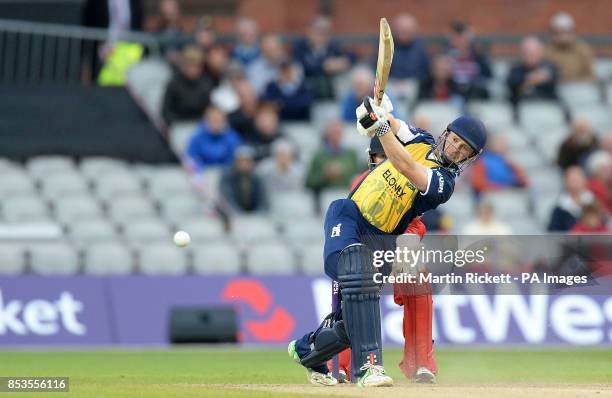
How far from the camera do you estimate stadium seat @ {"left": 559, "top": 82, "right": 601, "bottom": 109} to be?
2166 cm

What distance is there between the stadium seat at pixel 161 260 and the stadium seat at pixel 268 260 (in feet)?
2.82

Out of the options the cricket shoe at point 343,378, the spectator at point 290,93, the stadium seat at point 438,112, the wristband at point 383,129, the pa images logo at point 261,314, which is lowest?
the pa images logo at point 261,314

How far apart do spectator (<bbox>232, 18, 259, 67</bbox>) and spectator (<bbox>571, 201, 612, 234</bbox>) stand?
5719 millimetres

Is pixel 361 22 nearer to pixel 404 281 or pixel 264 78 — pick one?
pixel 264 78

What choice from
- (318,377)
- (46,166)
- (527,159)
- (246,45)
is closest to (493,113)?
(527,159)

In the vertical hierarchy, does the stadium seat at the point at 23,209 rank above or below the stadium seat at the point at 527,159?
below

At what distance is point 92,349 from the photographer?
16.7 meters

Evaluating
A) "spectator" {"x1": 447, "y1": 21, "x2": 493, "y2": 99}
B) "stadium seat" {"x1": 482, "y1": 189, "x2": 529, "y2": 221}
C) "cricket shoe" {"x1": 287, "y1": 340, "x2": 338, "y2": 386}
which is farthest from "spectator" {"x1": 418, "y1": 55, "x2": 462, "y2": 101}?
"cricket shoe" {"x1": 287, "y1": 340, "x2": 338, "y2": 386}

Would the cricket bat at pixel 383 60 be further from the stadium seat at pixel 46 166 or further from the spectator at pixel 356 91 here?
the stadium seat at pixel 46 166

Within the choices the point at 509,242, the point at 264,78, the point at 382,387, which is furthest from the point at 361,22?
the point at 382,387

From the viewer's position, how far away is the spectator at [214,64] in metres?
20.9

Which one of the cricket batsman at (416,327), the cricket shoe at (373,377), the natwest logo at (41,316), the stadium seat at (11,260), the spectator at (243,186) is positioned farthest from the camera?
the spectator at (243,186)

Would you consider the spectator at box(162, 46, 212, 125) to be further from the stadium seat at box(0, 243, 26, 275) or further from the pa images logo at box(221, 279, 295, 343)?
the pa images logo at box(221, 279, 295, 343)

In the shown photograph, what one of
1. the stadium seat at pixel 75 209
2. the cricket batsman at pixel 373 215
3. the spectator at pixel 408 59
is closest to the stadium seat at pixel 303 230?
the stadium seat at pixel 75 209
